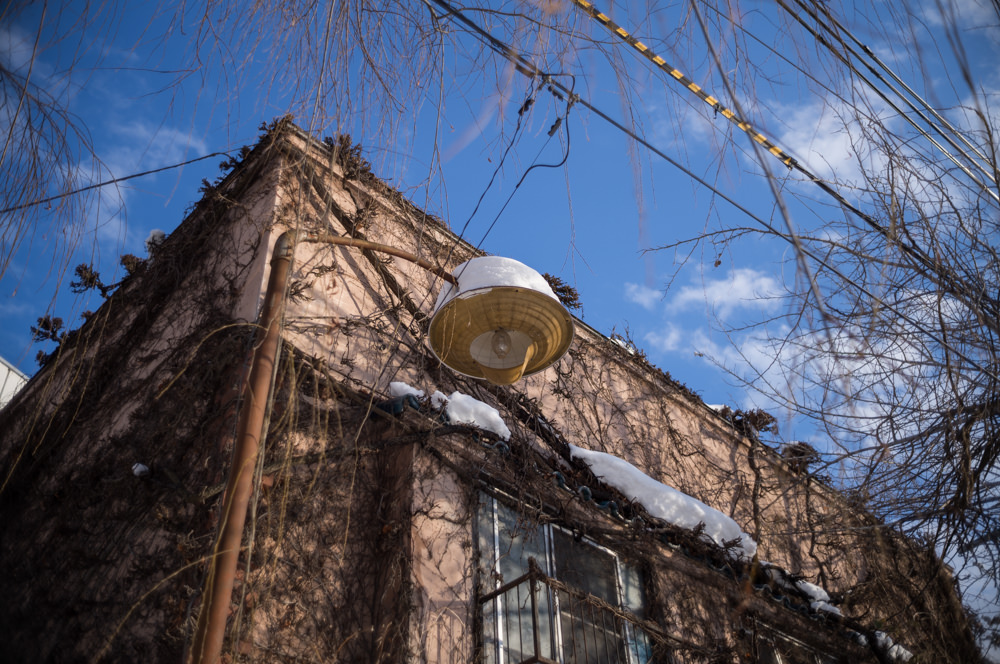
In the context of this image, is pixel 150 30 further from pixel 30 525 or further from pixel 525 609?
pixel 30 525

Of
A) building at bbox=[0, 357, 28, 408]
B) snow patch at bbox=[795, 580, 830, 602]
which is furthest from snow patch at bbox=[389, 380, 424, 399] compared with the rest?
building at bbox=[0, 357, 28, 408]

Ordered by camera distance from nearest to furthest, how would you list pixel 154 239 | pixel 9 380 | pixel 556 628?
1. pixel 556 628
2. pixel 154 239
3. pixel 9 380

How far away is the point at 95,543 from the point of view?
460cm

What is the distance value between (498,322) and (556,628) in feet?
6.40

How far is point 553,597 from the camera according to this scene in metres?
4.81

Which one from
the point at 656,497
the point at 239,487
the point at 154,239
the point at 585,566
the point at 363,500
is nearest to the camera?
the point at 239,487

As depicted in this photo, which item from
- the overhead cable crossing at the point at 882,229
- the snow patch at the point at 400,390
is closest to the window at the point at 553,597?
the snow patch at the point at 400,390

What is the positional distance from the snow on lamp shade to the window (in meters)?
1.05

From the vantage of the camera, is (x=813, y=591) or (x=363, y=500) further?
(x=813, y=591)

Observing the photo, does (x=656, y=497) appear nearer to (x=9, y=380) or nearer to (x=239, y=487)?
(x=239, y=487)

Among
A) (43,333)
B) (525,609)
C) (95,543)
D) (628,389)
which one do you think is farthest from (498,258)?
(43,333)

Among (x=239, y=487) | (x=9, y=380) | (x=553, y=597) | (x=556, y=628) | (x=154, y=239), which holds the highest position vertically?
(x=9, y=380)

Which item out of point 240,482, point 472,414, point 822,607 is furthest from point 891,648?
point 240,482

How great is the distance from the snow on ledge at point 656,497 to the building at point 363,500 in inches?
0.8
